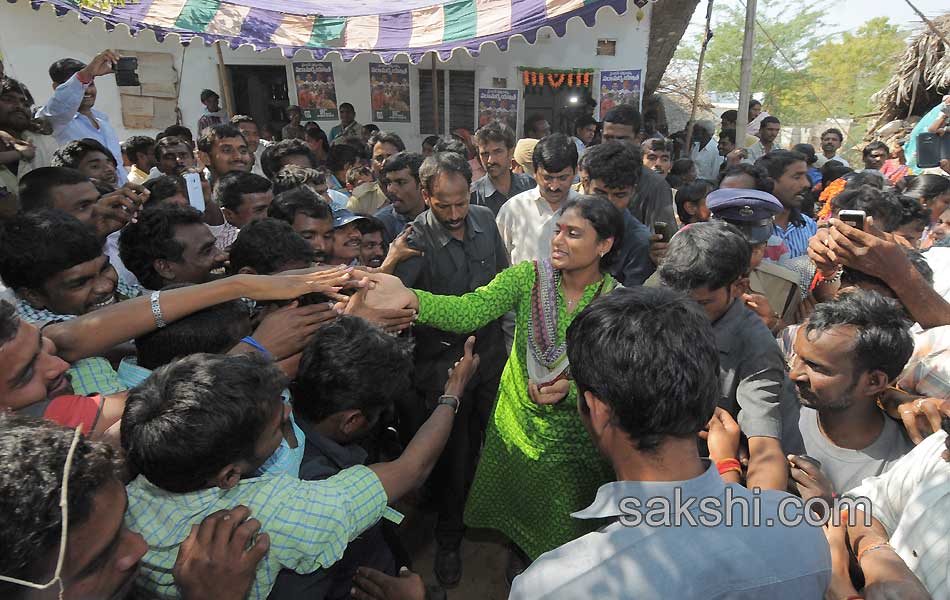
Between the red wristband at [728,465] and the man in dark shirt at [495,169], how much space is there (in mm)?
3107

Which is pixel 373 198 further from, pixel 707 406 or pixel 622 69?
pixel 622 69

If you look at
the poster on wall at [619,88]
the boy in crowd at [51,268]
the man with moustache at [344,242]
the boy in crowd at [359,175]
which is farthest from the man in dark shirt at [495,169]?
the poster on wall at [619,88]

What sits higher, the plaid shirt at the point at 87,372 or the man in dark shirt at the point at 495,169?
the man in dark shirt at the point at 495,169

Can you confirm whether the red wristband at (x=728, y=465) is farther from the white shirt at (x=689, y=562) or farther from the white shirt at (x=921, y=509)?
the white shirt at (x=689, y=562)

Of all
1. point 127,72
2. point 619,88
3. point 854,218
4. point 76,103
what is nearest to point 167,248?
point 854,218

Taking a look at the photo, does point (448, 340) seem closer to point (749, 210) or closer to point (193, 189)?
point (749, 210)

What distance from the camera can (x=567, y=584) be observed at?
1093 mm

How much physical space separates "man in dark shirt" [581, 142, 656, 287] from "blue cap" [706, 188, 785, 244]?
0.46 metres

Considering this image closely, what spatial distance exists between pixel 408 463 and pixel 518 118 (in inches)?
394

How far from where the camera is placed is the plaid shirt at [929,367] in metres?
2.00

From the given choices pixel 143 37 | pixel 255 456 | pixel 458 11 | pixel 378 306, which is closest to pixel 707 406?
pixel 255 456

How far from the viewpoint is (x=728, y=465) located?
1798mm

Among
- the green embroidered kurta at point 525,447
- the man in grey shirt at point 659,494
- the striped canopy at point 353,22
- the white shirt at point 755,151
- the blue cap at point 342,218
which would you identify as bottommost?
the green embroidered kurta at point 525,447

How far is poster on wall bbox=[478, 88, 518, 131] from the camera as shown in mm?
10734
